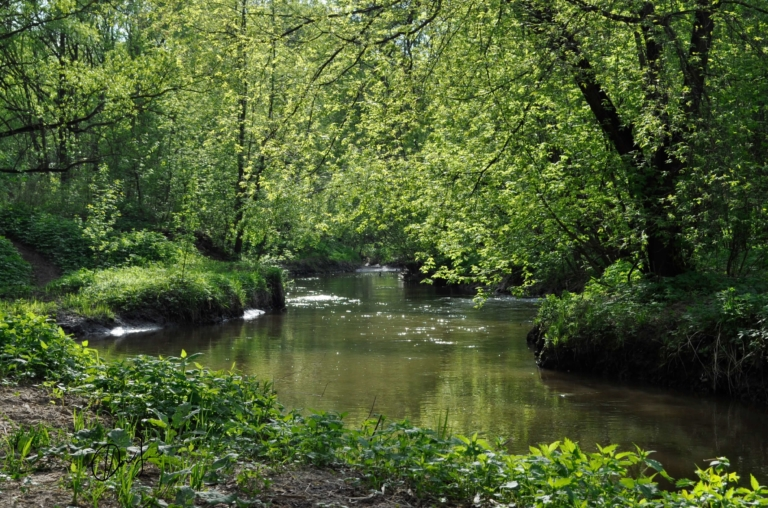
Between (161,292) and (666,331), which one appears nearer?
(666,331)

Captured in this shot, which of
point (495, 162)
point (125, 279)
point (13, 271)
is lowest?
point (125, 279)

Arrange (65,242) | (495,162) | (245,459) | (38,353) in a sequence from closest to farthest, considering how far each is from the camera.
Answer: (245,459), (38,353), (495,162), (65,242)

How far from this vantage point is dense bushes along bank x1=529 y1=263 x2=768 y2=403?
34.7ft

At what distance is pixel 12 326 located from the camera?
7.59m

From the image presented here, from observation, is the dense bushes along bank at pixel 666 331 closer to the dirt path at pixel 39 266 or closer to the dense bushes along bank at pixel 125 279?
the dense bushes along bank at pixel 125 279

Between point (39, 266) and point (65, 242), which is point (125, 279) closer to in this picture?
point (39, 266)

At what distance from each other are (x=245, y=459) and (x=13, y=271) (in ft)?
53.0

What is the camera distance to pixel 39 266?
810 inches

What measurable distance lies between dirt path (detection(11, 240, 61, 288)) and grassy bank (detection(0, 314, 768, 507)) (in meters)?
14.6

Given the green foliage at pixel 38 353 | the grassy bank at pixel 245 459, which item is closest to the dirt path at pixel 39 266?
the green foliage at pixel 38 353

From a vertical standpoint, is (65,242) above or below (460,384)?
above

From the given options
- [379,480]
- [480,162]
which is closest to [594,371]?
[480,162]

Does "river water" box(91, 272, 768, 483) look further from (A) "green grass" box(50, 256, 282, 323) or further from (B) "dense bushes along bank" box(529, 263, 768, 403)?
(A) "green grass" box(50, 256, 282, 323)

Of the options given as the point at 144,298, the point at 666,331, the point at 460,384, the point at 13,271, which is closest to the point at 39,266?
the point at 13,271
